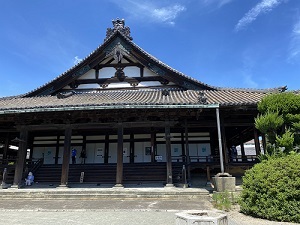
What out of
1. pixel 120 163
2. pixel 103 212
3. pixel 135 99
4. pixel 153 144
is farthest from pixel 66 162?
pixel 153 144

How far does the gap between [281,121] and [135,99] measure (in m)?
7.18

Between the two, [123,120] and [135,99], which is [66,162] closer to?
[123,120]

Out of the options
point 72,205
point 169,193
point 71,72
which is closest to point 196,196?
point 169,193

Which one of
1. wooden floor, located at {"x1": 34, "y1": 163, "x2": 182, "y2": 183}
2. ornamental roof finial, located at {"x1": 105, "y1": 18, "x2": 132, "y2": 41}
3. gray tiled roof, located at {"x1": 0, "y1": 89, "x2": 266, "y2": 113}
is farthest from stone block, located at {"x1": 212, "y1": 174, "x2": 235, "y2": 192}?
ornamental roof finial, located at {"x1": 105, "y1": 18, "x2": 132, "y2": 41}

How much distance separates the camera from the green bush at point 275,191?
6.26m

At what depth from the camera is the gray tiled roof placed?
11859 mm

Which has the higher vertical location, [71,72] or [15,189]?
[71,72]

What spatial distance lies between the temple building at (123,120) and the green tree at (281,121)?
1849mm

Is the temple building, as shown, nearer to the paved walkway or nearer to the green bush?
the paved walkway

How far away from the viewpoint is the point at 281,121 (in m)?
9.20

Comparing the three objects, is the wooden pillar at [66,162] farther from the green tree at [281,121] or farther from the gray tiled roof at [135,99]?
the green tree at [281,121]

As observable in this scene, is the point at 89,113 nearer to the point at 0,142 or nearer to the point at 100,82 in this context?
the point at 100,82

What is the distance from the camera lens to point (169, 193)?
10.5m

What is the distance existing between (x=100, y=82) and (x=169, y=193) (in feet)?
30.3
